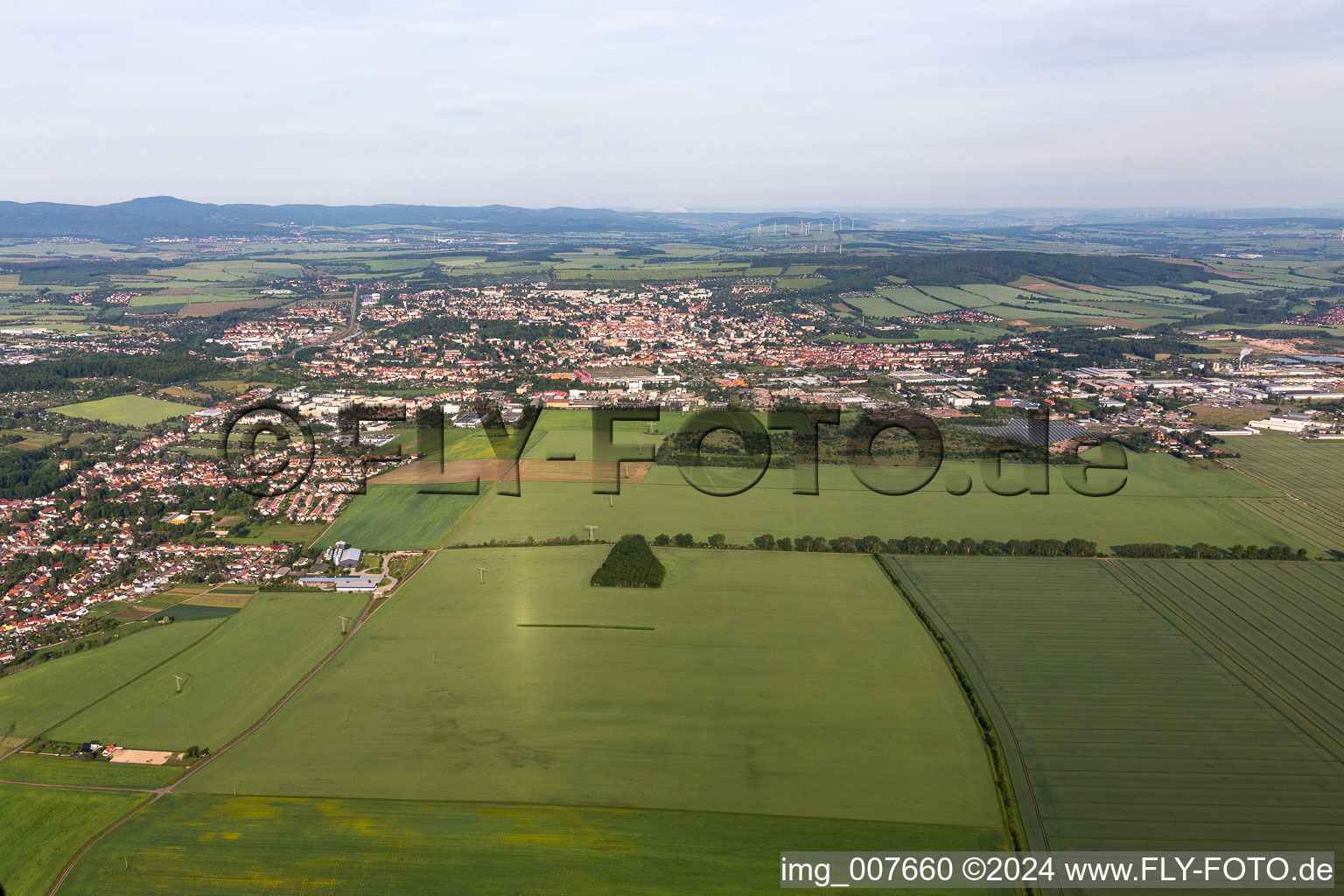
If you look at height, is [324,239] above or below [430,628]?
above

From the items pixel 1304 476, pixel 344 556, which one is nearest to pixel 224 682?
pixel 344 556

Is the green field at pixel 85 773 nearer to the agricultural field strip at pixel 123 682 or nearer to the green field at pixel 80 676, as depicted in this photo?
the agricultural field strip at pixel 123 682

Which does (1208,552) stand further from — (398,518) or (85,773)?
(85,773)

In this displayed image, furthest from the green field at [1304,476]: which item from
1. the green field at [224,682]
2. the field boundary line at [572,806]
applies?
the green field at [224,682]

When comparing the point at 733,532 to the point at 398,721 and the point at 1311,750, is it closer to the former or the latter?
the point at 398,721

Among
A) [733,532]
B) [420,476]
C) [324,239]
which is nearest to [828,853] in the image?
[733,532]

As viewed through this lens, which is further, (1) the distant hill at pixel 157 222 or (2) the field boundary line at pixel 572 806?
(1) the distant hill at pixel 157 222

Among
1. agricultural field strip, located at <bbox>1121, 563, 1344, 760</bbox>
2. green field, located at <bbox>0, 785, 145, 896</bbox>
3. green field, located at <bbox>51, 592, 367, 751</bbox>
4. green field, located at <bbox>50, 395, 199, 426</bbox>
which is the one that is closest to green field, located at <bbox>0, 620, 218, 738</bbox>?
green field, located at <bbox>51, 592, 367, 751</bbox>
